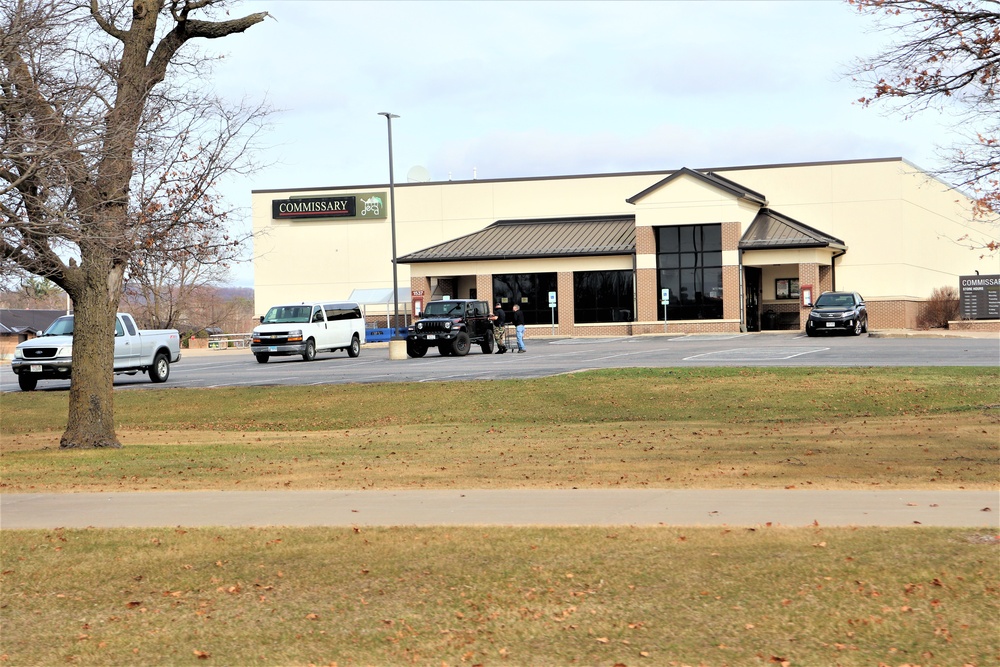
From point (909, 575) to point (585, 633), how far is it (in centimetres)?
234

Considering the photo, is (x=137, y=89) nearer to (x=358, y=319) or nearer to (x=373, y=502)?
(x=373, y=502)

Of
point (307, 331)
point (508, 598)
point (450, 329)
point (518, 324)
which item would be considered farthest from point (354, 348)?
point (508, 598)

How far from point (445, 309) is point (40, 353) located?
1343 centimetres

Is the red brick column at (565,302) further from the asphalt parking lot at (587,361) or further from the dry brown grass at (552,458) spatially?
the dry brown grass at (552,458)

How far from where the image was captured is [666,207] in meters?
54.1

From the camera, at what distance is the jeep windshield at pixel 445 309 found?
126 ft

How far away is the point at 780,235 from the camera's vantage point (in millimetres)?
53656

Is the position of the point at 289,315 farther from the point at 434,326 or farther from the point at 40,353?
the point at 40,353

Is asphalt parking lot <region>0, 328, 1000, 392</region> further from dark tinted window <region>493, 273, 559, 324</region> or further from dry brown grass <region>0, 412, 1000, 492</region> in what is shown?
dark tinted window <region>493, 273, 559, 324</region>

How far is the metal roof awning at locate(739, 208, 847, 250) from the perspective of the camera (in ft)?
171

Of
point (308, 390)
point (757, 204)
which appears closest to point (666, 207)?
point (757, 204)

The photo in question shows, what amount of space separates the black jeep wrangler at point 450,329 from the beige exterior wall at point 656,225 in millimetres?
15881

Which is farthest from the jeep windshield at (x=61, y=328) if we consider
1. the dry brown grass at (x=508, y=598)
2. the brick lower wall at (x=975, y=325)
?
the brick lower wall at (x=975, y=325)

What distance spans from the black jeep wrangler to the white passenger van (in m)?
3.44
